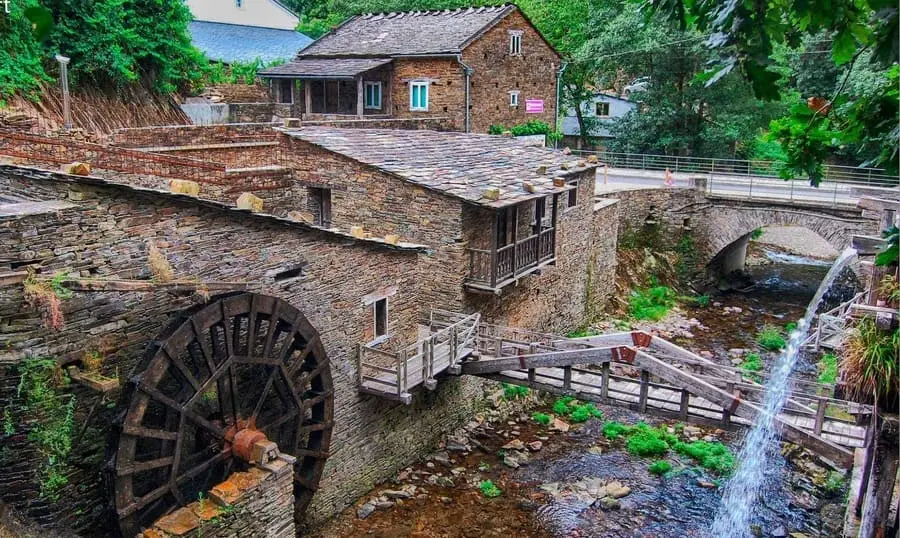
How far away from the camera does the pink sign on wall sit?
1033 inches

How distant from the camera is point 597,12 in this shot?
3284 cm

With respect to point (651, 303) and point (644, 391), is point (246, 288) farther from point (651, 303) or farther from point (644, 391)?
point (651, 303)

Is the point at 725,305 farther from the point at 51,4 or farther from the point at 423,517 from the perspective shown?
the point at 51,4

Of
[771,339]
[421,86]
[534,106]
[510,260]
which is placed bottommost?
[771,339]

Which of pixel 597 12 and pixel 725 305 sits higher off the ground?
pixel 597 12

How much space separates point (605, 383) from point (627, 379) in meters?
0.36

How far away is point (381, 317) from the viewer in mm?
13031

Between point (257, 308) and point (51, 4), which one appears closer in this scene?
point (257, 308)

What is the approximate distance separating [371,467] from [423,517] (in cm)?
134

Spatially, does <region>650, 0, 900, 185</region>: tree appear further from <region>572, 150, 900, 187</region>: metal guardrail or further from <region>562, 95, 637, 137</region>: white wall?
<region>562, 95, 637, 137</region>: white wall

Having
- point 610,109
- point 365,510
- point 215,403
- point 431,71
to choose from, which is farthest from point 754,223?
point 215,403

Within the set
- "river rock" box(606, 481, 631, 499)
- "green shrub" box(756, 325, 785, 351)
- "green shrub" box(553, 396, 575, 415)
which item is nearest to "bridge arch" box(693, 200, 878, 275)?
"green shrub" box(756, 325, 785, 351)

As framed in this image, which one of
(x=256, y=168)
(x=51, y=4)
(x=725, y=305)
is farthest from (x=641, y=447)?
(x=51, y=4)

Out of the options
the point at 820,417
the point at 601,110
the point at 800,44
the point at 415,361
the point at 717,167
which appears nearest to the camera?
the point at 800,44
